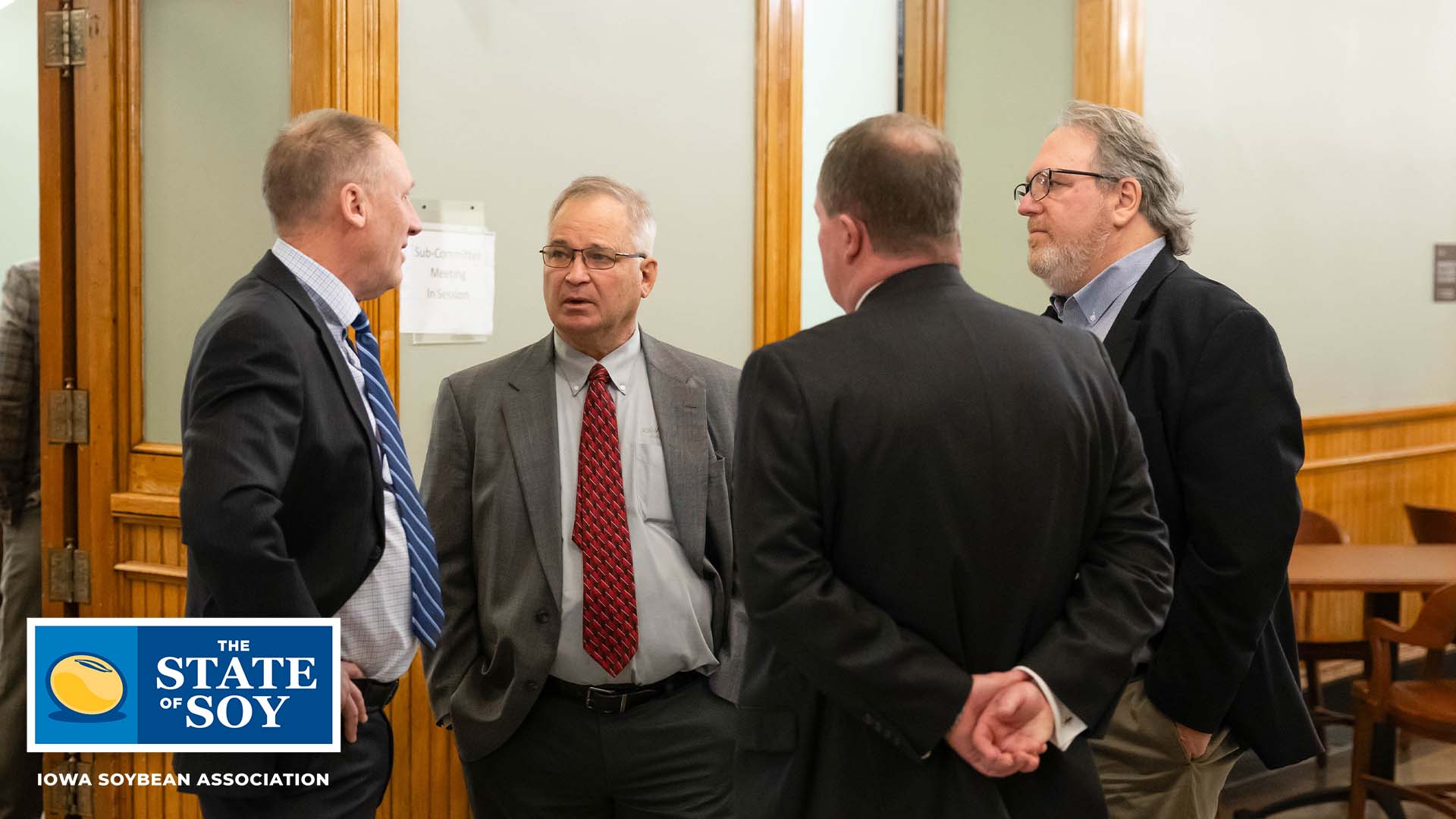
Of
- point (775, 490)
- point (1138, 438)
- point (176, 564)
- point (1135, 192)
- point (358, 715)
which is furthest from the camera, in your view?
point (176, 564)

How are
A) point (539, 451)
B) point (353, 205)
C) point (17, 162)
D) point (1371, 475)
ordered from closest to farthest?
point (353, 205) < point (539, 451) < point (17, 162) < point (1371, 475)

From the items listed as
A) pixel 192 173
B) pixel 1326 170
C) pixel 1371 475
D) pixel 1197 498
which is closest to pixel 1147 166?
pixel 1197 498

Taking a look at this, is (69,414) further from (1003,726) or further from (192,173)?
(1003,726)

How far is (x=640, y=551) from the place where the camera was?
233 cm

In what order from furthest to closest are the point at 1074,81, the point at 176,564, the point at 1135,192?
the point at 1074,81
the point at 176,564
the point at 1135,192

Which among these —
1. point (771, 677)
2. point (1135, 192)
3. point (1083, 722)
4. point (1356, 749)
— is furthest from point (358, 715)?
point (1356, 749)

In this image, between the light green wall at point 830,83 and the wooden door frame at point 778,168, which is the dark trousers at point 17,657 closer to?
the wooden door frame at point 778,168

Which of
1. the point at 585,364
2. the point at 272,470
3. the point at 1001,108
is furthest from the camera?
the point at 1001,108

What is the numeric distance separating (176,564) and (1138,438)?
2.42m

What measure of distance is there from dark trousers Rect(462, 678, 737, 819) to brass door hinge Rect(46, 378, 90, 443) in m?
1.56

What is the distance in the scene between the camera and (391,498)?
196 centimetres

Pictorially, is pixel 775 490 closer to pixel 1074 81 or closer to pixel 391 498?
pixel 391 498

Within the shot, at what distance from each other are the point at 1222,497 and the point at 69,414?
2.81 m

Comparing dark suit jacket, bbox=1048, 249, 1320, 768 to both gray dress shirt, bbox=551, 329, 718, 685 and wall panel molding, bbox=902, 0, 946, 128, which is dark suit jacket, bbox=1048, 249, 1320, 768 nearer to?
gray dress shirt, bbox=551, 329, 718, 685
